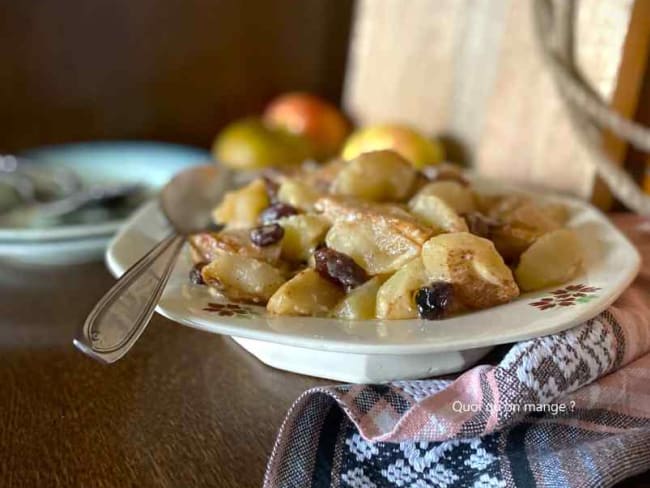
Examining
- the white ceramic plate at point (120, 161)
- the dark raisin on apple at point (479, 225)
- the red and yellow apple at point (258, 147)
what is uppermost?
the dark raisin on apple at point (479, 225)

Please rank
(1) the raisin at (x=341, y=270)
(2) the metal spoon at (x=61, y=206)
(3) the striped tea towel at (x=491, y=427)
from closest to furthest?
(3) the striped tea towel at (x=491, y=427) → (1) the raisin at (x=341, y=270) → (2) the metal spoon at (x=61, y=206)

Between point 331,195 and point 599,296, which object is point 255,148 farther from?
point 599,296

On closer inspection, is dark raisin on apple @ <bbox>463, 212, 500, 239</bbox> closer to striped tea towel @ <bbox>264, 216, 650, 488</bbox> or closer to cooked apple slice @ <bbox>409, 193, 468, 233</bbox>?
cooked apple slice @ <bbox>409, 193, 468, 233</bbox>

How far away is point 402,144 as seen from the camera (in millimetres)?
1029

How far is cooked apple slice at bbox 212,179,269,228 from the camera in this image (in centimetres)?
73

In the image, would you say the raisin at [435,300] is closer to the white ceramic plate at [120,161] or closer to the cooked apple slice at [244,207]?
the cooked apple slice at [244,207]

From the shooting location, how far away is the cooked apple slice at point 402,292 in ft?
1.86

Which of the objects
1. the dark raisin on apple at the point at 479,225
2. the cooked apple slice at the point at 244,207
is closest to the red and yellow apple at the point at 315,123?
the cooked apple slice at the point at 244,207

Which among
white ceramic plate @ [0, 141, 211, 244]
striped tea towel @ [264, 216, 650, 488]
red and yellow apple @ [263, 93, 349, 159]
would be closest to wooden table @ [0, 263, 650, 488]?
striped tea towel @ [264, 216, 650, 488]

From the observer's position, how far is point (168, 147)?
4.01 ft

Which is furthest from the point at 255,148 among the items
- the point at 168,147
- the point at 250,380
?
the point at 250,380

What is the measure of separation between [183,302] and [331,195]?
7.1 inches

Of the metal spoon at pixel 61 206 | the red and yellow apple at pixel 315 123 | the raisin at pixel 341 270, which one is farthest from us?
the red and yellow apple at pixel 315 123

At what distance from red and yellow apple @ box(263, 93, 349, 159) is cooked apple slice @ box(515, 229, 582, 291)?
632 millimetres
